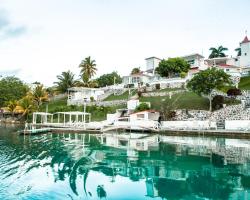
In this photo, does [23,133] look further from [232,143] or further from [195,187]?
[195,187]

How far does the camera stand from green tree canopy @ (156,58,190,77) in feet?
216

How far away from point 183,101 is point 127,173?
34.5 metres

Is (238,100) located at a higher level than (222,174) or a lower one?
higher

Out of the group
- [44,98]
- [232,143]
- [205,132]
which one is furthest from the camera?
[44,98]

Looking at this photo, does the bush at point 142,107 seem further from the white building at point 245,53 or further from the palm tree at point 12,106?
the palm tree at point 12,106

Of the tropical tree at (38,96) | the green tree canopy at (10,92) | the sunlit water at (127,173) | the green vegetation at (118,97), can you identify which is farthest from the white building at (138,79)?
the sunlit water at (127,173)

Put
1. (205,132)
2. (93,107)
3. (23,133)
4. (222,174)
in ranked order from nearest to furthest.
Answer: (222,174) < (205,132) < (23,133) < (93,107)

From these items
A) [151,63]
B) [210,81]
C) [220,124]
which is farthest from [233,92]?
[151,63]

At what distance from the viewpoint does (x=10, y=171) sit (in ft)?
58.2

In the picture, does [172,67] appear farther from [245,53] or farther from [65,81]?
[65,81]

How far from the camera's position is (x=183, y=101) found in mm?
50438

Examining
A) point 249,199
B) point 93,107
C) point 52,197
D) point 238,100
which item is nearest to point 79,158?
point 52,197

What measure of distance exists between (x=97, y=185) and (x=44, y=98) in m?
65.0

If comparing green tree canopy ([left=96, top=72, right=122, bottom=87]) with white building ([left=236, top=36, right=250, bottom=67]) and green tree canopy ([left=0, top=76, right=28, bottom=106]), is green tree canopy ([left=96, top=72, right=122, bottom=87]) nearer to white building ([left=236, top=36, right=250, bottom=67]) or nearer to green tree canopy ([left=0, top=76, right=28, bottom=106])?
green tree canopy ([left=0, top=76, right=28, bottom=106])
